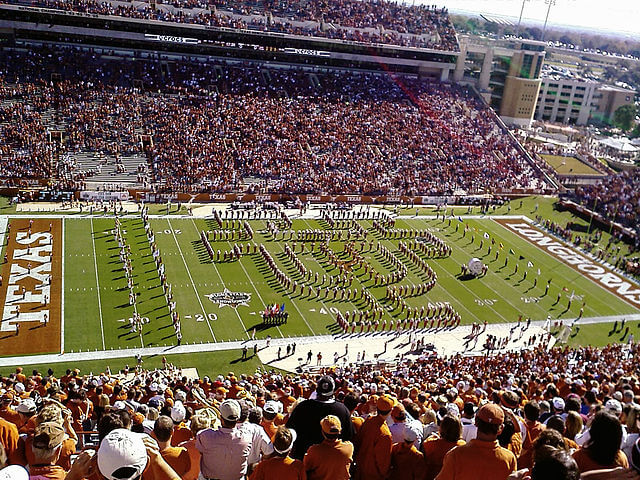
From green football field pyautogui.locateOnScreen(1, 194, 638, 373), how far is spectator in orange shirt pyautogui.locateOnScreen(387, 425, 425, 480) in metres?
15.2

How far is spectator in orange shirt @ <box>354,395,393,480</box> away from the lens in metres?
6.47

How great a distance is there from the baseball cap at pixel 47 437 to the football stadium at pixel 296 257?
0.02 metres

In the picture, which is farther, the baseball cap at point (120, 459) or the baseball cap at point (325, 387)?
the baseball cap at point (325, 387)

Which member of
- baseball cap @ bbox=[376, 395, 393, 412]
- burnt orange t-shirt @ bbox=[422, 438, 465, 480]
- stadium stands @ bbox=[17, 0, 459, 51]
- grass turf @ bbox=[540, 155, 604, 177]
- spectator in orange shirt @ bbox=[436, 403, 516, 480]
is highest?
stadium stands @ bbox=[17, 0, 459, 51]

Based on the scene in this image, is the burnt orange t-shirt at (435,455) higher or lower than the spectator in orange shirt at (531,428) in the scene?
higher

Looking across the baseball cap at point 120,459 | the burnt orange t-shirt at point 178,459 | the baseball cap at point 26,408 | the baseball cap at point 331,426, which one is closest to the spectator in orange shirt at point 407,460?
the baseball cap at point 331,426

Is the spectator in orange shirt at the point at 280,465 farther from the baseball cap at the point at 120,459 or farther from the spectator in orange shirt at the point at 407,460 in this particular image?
the spectator in orange shirt at the point at 407,460

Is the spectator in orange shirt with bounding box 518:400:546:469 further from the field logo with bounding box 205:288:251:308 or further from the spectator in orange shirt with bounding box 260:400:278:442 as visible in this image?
the field logo with bounding box 205:288:251:308

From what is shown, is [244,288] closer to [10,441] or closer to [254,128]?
[254,128]

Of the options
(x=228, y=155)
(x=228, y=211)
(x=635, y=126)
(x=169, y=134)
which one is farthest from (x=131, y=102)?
(x=635, y=126)

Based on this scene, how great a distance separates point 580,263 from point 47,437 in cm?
3393

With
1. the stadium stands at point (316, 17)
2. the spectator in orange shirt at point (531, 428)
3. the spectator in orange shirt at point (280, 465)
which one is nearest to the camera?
the spectator in orange shirt at point (280, 465)

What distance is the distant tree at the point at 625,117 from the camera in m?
77.9

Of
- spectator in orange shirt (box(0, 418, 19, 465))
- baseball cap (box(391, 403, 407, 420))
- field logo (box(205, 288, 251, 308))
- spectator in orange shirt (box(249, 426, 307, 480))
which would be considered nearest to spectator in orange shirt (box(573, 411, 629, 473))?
baseball cap (box(391, 403, 407, 420))
